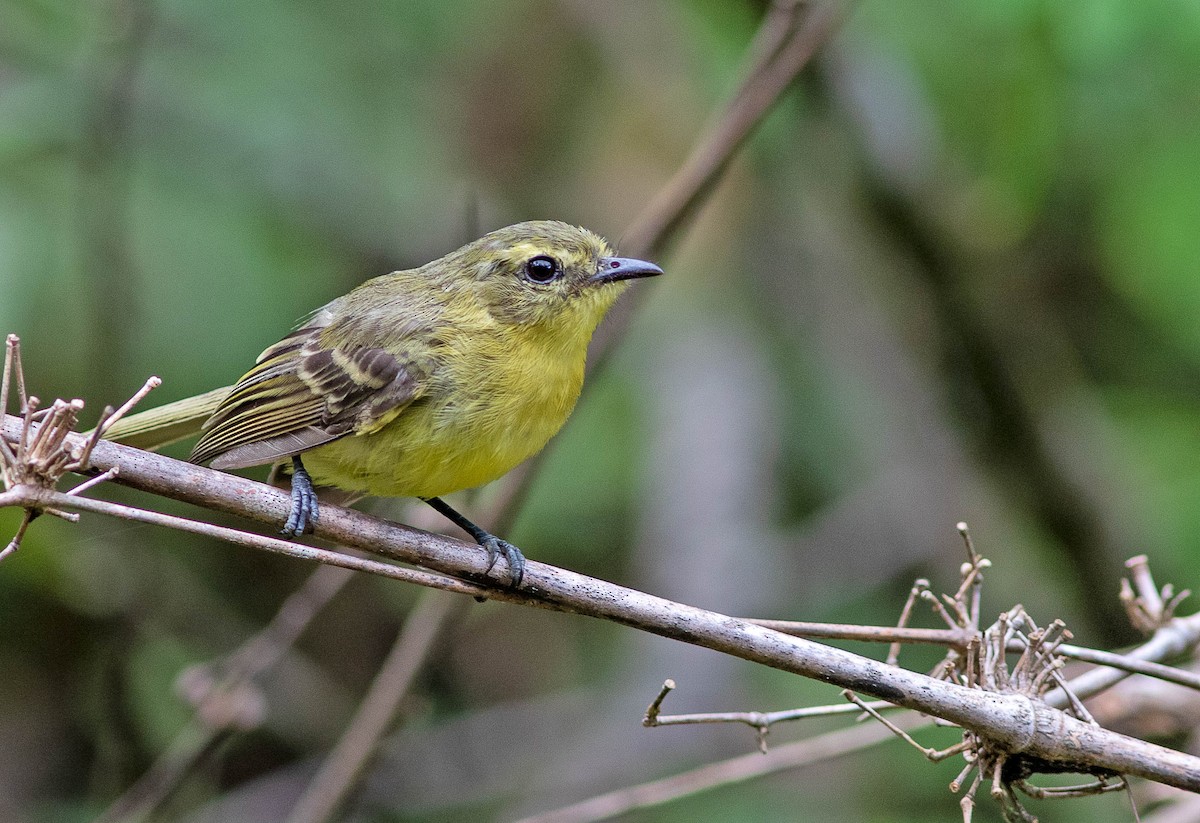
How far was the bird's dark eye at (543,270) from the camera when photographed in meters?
3.93

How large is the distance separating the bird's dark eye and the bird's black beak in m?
0.13

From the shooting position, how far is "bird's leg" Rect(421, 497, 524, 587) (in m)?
2.71

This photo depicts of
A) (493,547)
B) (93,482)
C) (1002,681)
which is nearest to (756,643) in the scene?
(1002,681)

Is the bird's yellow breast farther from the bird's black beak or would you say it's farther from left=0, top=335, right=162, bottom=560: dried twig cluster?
left=0, top=335, right=162, bottom=560: dried twig cluster

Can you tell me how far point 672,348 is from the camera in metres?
7.07

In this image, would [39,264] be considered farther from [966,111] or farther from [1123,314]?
[1123,314]

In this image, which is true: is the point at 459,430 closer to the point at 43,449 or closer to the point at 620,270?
the point at 620,270

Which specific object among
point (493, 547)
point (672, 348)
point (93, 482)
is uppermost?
point (672, 348)


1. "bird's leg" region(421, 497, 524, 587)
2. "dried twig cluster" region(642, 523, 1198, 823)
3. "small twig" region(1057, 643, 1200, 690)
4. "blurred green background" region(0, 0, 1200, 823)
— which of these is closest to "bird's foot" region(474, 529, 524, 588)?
"bird's leg" region(421, 497, 524, 587)

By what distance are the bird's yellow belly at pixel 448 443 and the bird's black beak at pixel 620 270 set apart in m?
0.46

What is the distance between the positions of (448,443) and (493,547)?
35cm

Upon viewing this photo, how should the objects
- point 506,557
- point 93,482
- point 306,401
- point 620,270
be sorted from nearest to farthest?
point 93,482, point 506,557, point 306,401, point 620,270

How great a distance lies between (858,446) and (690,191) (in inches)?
107

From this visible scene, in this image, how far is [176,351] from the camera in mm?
5695
